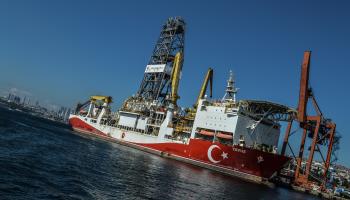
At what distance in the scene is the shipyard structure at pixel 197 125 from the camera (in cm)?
3944

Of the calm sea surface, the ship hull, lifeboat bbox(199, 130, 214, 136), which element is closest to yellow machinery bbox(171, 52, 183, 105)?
the ship hull

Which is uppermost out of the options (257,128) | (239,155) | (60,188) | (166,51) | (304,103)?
(166,51)

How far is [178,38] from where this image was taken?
2653 inches

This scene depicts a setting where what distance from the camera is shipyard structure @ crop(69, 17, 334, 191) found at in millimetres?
39438

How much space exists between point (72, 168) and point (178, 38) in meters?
47.8

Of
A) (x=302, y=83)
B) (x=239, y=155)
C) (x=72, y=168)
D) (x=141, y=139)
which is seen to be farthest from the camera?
(x=141, y=139)

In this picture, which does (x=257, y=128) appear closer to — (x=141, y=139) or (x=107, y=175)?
(x=141, y=139)

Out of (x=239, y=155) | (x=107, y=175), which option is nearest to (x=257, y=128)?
(x=239, y=155)

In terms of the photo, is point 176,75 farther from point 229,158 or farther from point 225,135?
point 229,158

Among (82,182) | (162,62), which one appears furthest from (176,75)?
(82,182)

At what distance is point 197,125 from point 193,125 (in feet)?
2.52

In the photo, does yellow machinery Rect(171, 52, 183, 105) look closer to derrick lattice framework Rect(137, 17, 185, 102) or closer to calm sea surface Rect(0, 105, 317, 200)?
derrick lattice framework Rect(137, 17, 185, 102)

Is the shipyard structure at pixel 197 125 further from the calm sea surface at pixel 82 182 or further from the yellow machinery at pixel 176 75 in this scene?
the calm sea surface at pixel 82 182

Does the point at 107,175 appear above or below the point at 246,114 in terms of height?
below
